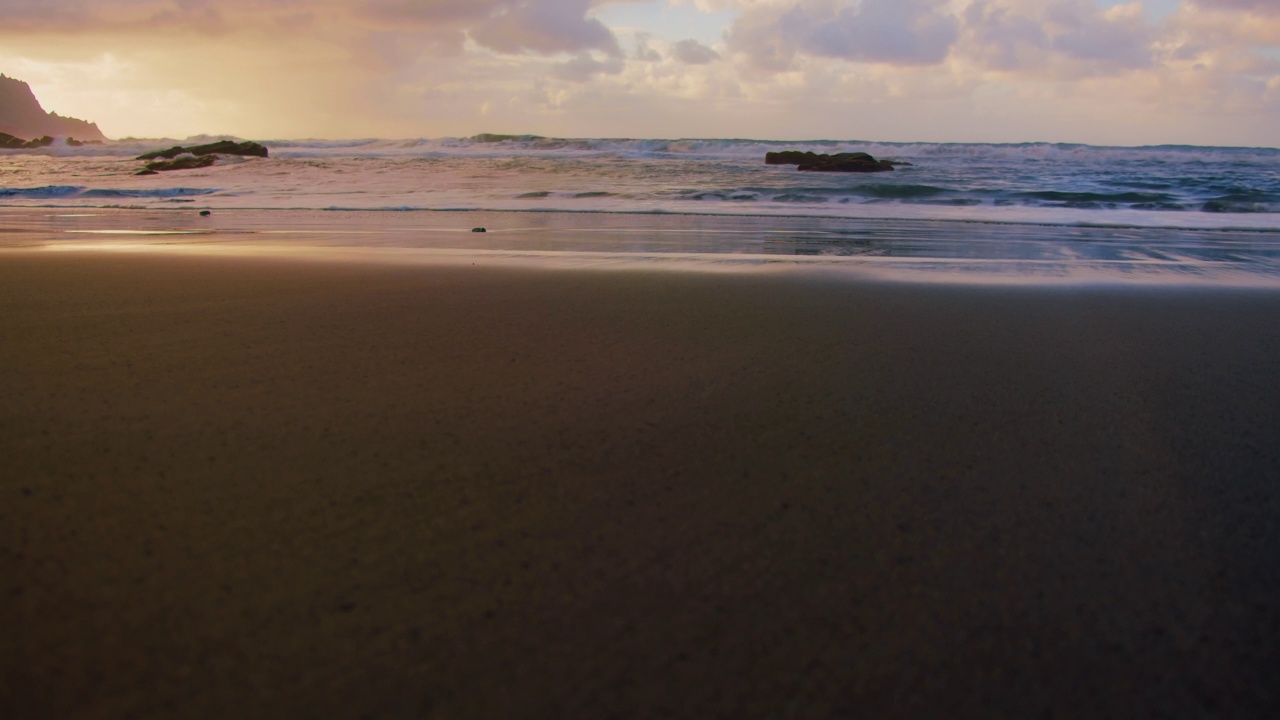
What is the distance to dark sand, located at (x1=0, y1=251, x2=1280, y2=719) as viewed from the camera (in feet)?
2.78

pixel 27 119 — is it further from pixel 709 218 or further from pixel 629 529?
pixel 629 529

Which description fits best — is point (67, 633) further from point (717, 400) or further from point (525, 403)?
point (717, 400)

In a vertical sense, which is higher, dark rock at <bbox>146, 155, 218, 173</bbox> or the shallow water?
dark rock at <bbox>146, 155, 218, 173</bbox>

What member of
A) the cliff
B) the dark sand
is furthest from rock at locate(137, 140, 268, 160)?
the cliff

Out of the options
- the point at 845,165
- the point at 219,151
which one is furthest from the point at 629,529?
the point at 219,151

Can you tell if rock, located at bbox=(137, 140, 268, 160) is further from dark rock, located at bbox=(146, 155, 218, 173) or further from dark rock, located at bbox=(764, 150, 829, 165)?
dark rock, located at bbox=(764, 150, 829, 165)

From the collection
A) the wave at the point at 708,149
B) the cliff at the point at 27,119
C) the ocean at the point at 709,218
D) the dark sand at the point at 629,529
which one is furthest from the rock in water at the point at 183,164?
the cliff at the point at 27,119

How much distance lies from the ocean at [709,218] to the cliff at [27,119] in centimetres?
10719

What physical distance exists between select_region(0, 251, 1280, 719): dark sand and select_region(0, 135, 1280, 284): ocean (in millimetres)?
2394

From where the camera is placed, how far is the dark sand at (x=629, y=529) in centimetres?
85

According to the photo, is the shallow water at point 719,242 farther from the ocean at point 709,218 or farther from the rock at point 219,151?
the rock at point 219,151

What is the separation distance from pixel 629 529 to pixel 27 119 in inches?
5188

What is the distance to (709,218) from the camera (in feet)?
24.6

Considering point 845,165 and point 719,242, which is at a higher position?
point 845,165
